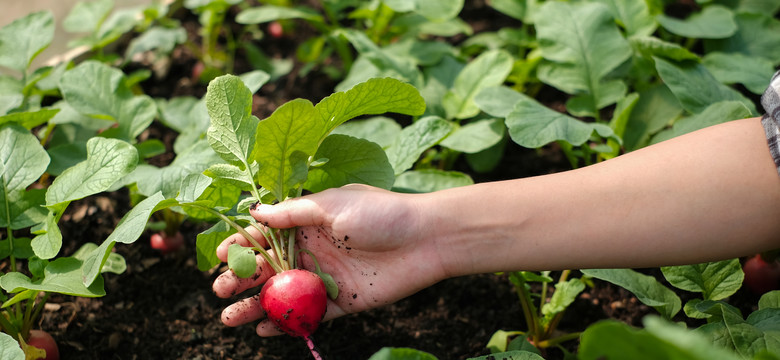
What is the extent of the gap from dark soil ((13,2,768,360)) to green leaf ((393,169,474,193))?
0.26m

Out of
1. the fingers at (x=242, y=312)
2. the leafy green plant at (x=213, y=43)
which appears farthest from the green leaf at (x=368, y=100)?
the leafy green plant at (x=213, y=43)

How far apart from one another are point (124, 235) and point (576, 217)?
32.0 inches

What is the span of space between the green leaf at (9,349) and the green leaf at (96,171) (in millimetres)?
269

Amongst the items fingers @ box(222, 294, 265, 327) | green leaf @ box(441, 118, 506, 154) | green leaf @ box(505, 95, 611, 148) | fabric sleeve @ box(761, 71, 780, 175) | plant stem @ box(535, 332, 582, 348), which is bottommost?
plant stem @ box(535, 332, 582, 348)

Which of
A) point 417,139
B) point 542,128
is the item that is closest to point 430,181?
point 417,139

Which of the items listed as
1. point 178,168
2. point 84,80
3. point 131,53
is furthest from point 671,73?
point 131,53

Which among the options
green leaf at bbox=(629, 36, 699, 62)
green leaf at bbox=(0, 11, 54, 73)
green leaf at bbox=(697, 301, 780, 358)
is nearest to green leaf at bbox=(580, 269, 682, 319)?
green leaf at bbox=(697, 301, 780, 358)

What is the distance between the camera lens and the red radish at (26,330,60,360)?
1373 millimetres

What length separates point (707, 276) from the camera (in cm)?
139

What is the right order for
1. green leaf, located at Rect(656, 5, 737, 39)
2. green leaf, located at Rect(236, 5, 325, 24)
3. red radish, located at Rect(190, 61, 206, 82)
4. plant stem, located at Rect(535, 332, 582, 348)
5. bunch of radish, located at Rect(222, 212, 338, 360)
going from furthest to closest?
red radish, located at Rect(190, 61, 206, 82) → green leaf, located at Rect(236, 5, 325, 24) → green leaf, located at Rect(656, 5, 737, 39) → plant stem, located at Rect(535, 332, 582, 348) → bunch of radish, located at Rect(222, 212, 338, 360)

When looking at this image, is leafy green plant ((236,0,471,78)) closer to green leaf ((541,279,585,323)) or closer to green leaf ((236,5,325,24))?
green leaf ((236,5,325,24))

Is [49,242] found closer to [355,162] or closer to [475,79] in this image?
[355,162]

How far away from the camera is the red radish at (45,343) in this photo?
1.37 m

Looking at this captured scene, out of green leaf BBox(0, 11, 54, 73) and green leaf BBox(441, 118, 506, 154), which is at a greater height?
green leaf BBox(0, 11, 54, 73)
